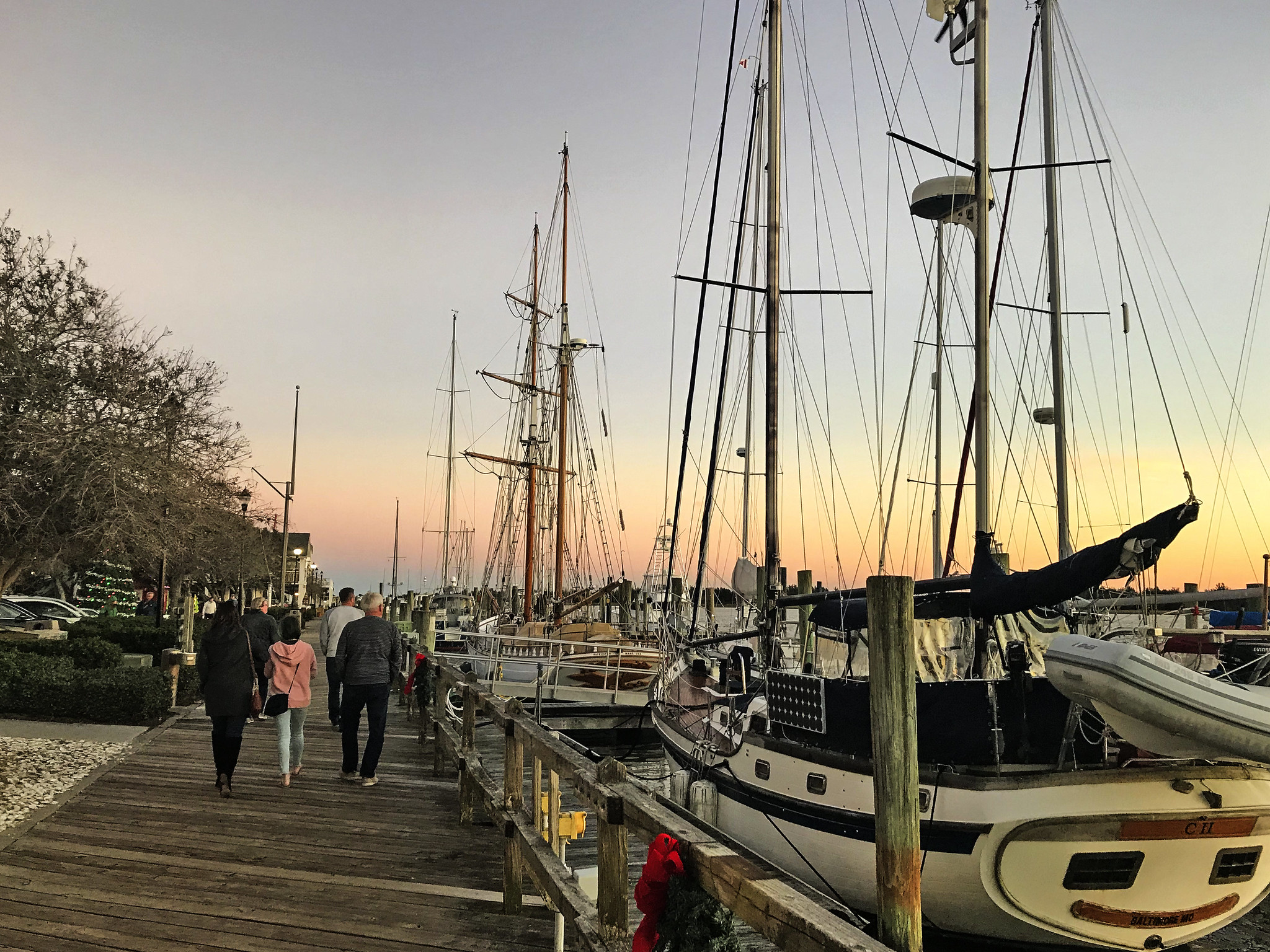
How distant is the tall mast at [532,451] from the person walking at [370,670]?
1876cm

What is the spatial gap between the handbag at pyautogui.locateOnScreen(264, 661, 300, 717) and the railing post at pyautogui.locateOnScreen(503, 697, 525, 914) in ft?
11.3

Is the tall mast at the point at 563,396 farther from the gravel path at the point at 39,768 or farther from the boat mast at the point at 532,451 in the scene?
the gravel path at the point at 39,768

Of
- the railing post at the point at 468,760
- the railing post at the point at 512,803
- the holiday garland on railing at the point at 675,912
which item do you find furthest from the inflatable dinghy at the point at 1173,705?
the railing post at the point at 468,760

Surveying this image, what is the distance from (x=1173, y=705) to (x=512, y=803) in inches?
180

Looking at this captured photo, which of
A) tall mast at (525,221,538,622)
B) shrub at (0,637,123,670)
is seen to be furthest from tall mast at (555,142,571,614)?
shrub at (0,637,123,670)

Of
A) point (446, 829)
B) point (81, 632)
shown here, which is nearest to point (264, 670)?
point (446, 829)

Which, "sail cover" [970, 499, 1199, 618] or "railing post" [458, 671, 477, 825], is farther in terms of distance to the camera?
"railing post" [458, 671, 477, 825]

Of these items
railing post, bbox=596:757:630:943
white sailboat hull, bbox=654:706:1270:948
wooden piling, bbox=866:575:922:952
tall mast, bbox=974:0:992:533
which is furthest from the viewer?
tall mast, bbox=974:0:992:533

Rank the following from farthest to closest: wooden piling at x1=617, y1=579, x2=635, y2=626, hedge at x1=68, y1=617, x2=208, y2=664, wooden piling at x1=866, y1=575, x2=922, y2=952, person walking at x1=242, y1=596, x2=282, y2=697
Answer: wooden piling at x1=617, y1=579, x2=635, y2=626, hedge at x1=68, y1=617, x2=208, y2=664, person walking at x1=242, y1=596, x2=282, y2=697, wooden piling at x1=866, y1=575, x2=922, y2=952

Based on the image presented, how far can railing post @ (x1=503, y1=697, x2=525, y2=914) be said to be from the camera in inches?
238

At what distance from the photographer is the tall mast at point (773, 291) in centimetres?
1350

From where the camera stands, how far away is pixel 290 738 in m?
10.2

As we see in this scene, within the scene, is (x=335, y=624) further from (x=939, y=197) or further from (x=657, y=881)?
(x=939, y=197)

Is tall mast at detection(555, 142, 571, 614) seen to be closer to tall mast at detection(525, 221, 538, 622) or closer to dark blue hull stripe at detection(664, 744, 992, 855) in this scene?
tall mast at detection(525, 221, 538, 622)
